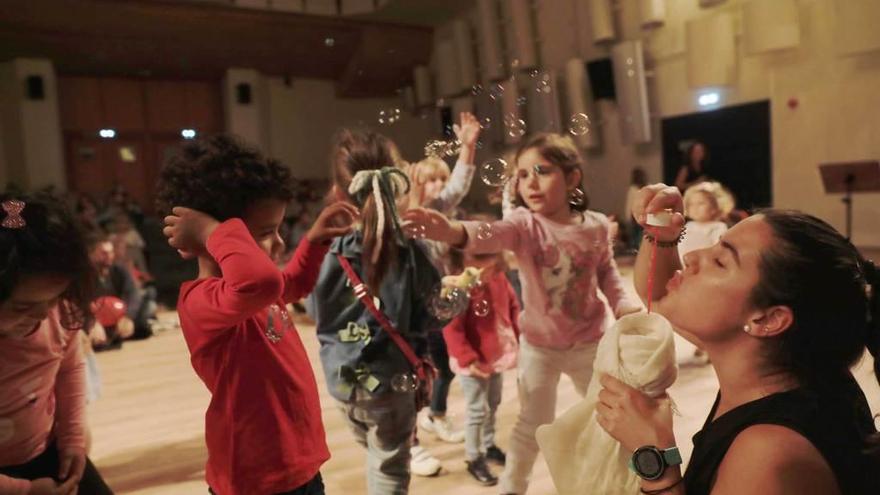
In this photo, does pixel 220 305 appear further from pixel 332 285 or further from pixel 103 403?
pixel 103 403

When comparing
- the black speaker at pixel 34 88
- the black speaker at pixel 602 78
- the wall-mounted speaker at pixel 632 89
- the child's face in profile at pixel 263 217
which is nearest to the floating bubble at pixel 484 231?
the child's face in profile at pixel 263 217

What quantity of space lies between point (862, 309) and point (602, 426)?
423 mm

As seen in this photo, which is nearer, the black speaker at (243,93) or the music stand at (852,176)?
the music stand at (852,176)

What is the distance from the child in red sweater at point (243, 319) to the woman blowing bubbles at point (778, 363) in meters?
0.74

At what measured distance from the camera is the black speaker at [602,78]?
863 centimetres

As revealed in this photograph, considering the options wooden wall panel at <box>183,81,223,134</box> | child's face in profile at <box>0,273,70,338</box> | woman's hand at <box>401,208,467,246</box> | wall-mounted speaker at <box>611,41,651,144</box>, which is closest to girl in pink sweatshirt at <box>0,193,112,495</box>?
child's face in profile at <box>0,273,70,338</box>

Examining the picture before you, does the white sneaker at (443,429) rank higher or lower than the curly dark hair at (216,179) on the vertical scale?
lower

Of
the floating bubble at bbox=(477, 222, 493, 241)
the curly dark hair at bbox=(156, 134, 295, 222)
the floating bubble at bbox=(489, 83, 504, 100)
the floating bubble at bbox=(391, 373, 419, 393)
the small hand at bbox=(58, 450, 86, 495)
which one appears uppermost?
the floating bubble at bbox=(489, 83, 504, 100)

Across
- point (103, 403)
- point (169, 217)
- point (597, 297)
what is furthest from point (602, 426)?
point (103, 403)

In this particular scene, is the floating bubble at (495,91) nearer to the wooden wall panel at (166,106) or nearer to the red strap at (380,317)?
the red strap at (380,317)

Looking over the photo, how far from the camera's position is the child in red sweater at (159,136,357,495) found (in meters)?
1.12

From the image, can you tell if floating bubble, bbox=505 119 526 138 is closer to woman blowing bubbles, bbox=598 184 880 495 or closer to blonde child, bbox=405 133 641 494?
blonde child, bbox=405 133 641 494

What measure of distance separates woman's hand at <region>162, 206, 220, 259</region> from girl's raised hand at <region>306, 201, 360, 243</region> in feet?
0.96

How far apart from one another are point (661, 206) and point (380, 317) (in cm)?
83
